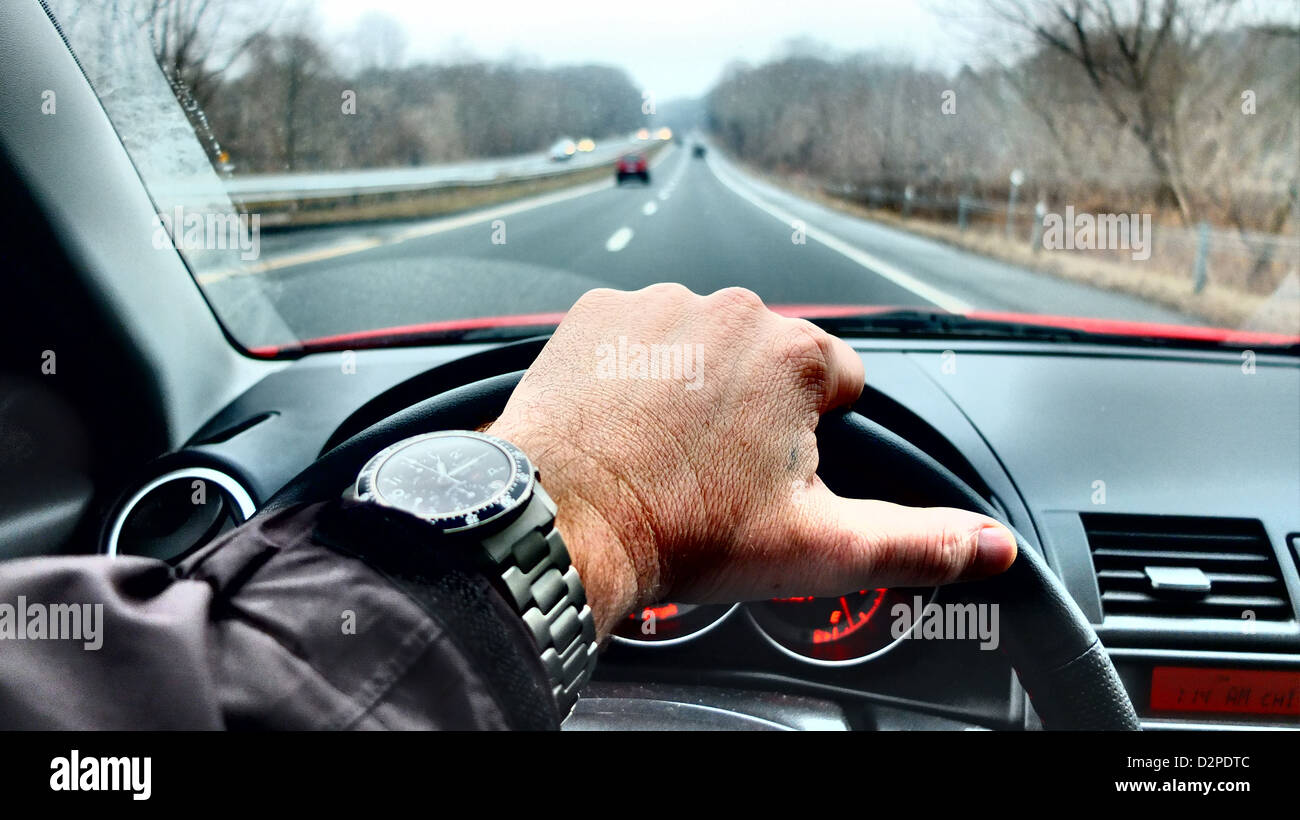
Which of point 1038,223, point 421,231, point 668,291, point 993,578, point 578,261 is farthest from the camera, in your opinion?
point 1038,223

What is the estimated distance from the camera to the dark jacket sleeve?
91 cm

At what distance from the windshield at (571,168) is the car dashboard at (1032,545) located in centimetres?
63

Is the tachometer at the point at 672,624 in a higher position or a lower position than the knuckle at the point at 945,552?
lower

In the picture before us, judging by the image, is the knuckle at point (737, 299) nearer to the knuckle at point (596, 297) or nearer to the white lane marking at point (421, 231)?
the knuckle at point (596, 297)

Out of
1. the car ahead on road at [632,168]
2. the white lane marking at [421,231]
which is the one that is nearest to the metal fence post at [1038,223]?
the car ahead on road at [632,168]

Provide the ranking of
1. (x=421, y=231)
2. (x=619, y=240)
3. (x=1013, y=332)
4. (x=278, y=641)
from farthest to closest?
(x=421, y=231), (x=619, y=240), (x=1013, y=332), (x=278, y=641)

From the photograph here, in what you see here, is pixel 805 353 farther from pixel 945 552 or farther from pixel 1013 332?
pixel 1013 332

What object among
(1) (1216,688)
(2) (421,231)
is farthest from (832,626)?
(2) (421,231)

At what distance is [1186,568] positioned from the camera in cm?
229

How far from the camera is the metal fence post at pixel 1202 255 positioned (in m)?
9.09

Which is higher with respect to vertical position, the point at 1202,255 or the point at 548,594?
the point at 1202,255

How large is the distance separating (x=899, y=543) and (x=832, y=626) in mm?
1081

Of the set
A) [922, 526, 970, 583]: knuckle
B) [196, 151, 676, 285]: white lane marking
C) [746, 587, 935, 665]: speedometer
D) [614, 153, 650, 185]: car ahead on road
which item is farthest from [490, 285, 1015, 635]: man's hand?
[614, 153, 650, 185]: car ahead on road

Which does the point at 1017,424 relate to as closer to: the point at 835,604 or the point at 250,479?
the point at 835,604
